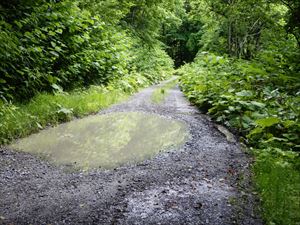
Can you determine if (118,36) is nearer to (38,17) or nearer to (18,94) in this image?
(38,17)

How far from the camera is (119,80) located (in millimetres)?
12562

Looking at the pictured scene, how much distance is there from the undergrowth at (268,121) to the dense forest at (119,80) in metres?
0.01

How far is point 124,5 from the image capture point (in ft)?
45.0

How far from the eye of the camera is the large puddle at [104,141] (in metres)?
4.92

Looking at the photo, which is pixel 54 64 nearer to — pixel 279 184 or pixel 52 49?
pixel 52 49

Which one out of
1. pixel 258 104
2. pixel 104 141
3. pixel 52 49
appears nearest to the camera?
pixel 104 141

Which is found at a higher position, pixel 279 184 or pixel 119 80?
pixel 279 184

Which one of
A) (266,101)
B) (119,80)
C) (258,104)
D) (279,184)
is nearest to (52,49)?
(119,80)

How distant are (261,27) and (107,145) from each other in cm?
1203

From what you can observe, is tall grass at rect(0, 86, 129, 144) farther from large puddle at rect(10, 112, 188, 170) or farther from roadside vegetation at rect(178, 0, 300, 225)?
roadside vegetation at rect(178, 0, 300, 225)

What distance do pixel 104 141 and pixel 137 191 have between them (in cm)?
239

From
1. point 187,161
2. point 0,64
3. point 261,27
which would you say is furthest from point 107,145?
point 261,27

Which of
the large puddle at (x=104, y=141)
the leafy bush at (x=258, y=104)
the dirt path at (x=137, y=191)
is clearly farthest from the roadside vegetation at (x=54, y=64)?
the leafy bush at (x=258, y=104)

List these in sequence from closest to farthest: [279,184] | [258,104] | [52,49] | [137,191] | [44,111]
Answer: [279,184] → [137,191] → [258,104] → [44,111] → [52,49]
